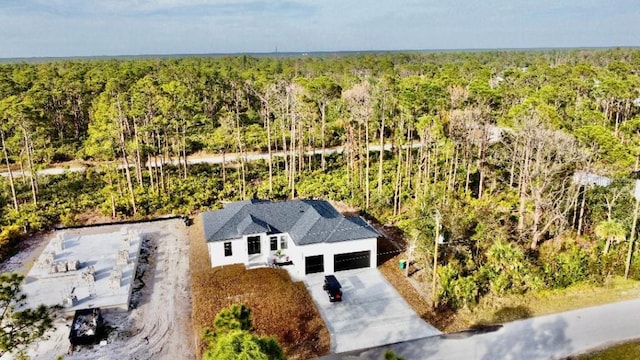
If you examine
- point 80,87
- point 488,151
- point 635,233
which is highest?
point 80,87

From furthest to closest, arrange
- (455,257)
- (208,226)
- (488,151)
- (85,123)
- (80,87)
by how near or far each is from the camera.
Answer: (85,123), (80,87), (488,151), (208,226), (455,257)

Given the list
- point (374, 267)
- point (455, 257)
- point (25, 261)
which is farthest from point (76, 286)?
point (455, 257)

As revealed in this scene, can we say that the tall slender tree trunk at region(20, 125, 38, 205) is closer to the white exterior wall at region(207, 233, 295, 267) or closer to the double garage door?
the white exterior wall at region(207, 233, 295, 267)

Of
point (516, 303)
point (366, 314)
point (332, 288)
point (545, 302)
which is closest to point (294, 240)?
point (332, 288)

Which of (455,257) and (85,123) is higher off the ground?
(85,123)

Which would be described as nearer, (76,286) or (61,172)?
(76,286)

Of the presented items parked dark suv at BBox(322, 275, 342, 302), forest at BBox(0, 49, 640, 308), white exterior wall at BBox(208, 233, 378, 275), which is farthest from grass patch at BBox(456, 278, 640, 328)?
white exterior wall at BBox(208, 233, 378, 275)

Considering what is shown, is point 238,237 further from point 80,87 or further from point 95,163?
point 80,87
